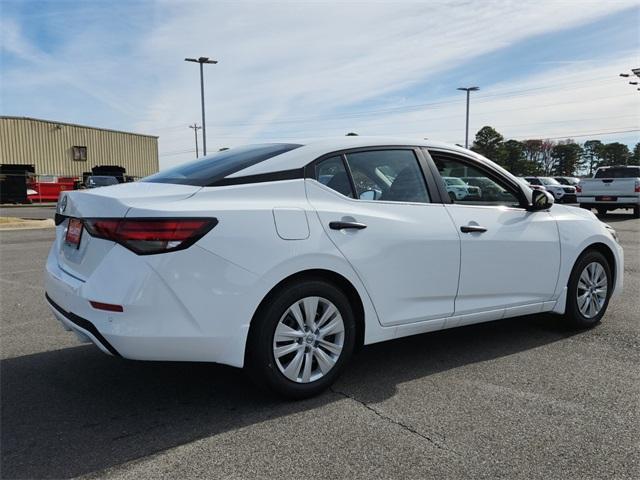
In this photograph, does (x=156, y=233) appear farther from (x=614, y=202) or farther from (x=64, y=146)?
(x=64, y=146)

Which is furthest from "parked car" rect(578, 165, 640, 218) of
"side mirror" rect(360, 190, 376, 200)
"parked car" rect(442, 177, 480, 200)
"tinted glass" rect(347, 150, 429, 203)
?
"side mirror" rect(360, 190, 376, 200)

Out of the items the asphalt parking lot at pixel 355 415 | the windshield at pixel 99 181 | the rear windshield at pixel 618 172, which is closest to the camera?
the asphalt parking lot at pixel 355 415

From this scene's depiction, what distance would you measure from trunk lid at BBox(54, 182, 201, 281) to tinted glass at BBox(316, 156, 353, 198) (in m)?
0.82

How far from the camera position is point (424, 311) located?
3.85 metres

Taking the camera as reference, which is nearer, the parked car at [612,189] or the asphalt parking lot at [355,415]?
the asphalt parking lot at [355,415]

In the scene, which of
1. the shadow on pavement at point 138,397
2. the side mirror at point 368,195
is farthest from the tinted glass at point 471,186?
the shadow on pavement at point 138,397

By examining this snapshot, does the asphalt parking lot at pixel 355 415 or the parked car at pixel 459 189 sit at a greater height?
the parked car at pixel 459 189

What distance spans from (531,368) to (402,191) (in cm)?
158

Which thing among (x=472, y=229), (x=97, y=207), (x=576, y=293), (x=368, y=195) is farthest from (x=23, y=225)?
(x=576, y=293)

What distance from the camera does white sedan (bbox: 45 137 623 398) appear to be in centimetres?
296

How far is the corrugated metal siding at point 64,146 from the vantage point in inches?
1551

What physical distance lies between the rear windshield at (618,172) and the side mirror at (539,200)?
16.2m

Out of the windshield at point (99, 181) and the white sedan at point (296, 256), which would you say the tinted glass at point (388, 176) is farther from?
the windshield at point (99, 181)

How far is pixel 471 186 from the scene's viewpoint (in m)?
4.26
